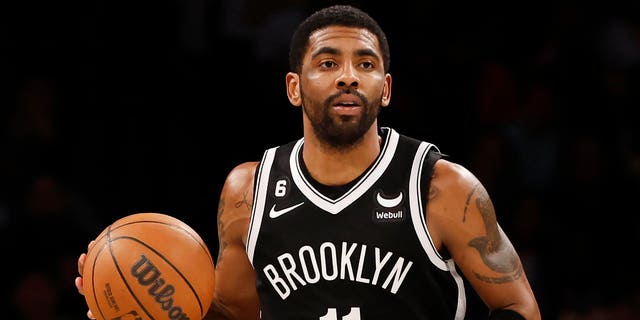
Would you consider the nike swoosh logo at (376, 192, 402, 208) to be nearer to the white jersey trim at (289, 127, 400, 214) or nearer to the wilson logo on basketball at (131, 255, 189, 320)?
the white jersey trim at (289, 127, 400, 214)

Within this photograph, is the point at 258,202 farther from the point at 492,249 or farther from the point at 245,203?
the point at 492,249

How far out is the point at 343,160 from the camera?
361 cm

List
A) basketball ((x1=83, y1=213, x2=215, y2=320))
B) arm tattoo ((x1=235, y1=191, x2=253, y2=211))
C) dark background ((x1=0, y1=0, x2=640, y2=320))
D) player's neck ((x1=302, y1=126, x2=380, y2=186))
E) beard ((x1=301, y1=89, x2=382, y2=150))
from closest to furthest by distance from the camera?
basketball ((x1=83, y1=213, x2=215, y2=320)) → beard ((x1=301, y1=89, x2=382, y2=150)) → player's neck ((x1=302, y1=126, x2=380, y2=186)) → arm tattoo ((x1=235, y1=191, x2=253, y2=211)) → dark background ((x1=0, y1=0, x2=640, y2=320))

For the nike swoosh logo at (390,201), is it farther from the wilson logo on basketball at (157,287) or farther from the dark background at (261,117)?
the dark background at (261,117)

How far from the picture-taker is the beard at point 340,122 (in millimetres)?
3480

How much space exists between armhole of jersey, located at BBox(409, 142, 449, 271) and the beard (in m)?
0.20

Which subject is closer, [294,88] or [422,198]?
[422,198]

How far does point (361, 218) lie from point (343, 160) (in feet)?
0.69

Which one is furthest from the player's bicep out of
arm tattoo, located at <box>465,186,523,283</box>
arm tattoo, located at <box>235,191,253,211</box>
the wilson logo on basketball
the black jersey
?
arm tattoo, located at <box>465,186,523,283</box>

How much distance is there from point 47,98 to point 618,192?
10.6 feet

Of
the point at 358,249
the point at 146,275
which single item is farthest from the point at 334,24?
the point at 146,275

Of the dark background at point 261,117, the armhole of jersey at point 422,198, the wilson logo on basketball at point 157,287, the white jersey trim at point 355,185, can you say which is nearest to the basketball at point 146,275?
the wilson logo on basketball at point 157,287

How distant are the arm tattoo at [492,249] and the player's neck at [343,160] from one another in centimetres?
38

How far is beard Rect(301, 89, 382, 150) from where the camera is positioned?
348 cm
